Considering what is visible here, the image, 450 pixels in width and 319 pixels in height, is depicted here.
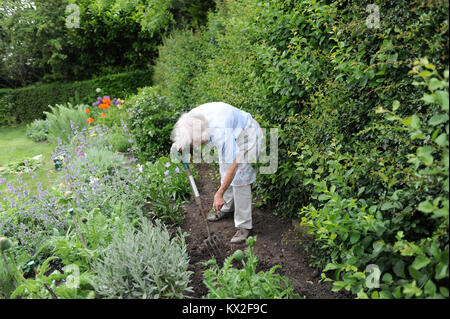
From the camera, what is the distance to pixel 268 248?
3.06 meters

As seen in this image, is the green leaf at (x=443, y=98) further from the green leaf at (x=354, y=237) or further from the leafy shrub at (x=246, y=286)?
the leafy shrub at (x=246, y=286)

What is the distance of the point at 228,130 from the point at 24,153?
20.6 ft

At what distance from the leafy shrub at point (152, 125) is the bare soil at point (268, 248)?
1593 mm

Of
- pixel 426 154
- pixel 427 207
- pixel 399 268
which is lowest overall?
pixel 399 268

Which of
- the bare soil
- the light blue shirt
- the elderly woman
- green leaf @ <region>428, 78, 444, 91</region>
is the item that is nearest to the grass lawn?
the bare soil

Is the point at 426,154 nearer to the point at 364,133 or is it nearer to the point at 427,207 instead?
the point at 427,207

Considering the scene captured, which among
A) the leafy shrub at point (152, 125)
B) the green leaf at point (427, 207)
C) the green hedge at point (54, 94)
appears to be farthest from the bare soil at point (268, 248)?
the green hedge at point (54, 94)

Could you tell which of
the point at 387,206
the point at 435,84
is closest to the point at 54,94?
the point at 387,206

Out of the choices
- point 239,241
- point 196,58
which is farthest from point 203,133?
point 196,58

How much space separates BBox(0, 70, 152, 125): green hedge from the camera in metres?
11.3

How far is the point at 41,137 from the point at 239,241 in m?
7.28

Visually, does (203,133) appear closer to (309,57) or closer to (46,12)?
(309,57)

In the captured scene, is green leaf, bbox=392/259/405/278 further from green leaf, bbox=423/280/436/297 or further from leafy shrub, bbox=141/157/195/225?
leafy shrub, bbox=141/157/195/225

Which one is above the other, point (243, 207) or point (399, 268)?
point (399, 268)
